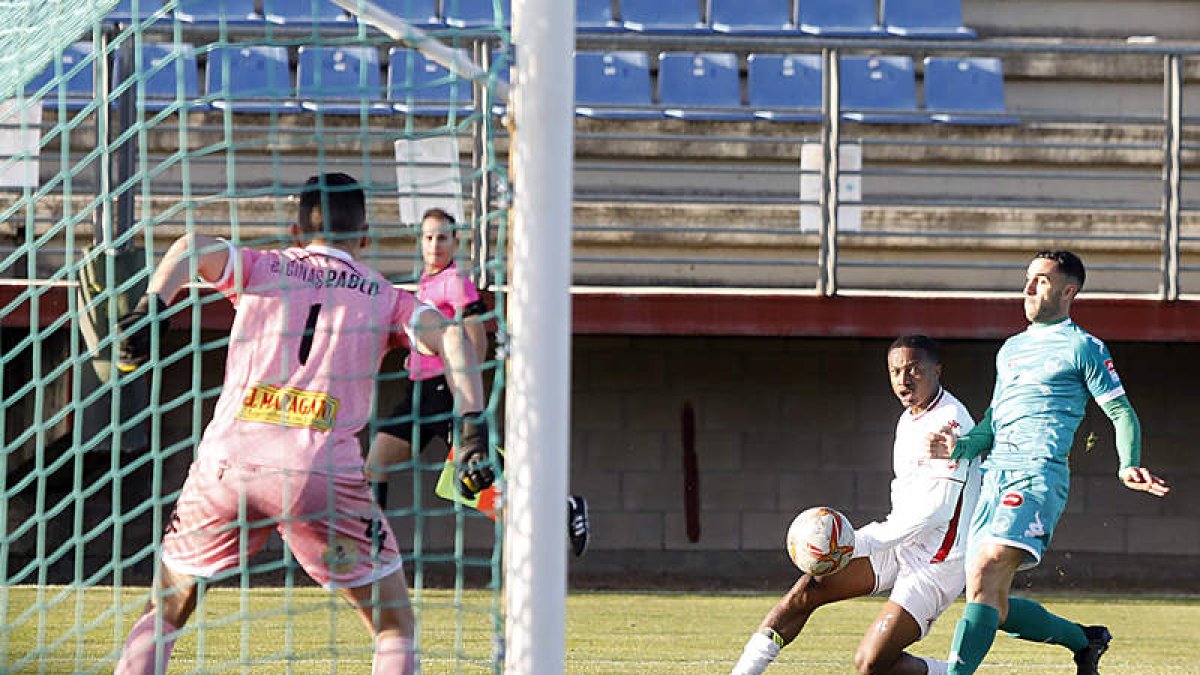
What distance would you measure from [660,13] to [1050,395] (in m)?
9.59

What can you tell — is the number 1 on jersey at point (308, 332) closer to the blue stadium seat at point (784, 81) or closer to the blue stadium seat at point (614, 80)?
the blue stadium seat at point (614, 80)

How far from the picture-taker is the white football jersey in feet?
21.0

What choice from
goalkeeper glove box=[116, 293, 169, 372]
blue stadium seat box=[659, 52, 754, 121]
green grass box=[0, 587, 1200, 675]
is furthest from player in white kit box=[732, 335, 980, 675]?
blue stadium seat box=[659, 52, 754, 121]

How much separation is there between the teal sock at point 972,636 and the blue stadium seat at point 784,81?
8699 millimetres

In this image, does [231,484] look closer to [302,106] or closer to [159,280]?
[159,280]

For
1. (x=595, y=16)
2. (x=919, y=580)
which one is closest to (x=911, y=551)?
(x=919, y=580)

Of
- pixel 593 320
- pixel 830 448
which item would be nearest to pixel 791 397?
pixel 830 448

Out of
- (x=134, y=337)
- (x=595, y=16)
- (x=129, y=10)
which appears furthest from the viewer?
(x=595, y=16)

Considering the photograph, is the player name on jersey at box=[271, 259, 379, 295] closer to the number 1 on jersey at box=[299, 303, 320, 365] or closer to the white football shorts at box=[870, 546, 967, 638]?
the number 1 on jersey at box=[299, 303, 320, 365]

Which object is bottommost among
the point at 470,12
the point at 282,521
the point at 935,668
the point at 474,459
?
the point at 935,668

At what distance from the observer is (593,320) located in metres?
12.1

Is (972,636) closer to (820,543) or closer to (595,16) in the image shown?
(820,543)

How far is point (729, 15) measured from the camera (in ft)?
50.4

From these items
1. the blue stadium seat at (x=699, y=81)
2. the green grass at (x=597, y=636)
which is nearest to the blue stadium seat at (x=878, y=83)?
the blue stadium seat at (x=699, y=81)
